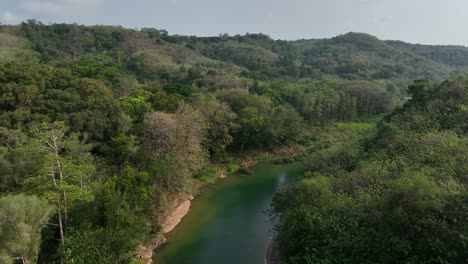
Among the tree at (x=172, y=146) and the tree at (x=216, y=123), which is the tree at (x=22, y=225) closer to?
the tree at (x=172, y=146)

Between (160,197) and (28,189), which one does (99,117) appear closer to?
(160,197)

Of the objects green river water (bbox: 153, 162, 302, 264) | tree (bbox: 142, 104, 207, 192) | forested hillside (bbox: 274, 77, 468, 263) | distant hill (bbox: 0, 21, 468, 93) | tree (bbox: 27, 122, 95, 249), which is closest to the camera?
forested hillside (bbox: 274, 77, 468, 263)

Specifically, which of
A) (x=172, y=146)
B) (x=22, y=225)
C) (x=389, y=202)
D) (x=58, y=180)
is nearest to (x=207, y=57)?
(x=172, y=146)

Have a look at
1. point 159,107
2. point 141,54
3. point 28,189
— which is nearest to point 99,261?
point 28,189

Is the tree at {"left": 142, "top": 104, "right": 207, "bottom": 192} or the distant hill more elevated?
the distant hill

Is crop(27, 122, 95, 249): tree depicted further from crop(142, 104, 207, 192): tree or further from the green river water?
crop(142, 104, 207, 192): tree

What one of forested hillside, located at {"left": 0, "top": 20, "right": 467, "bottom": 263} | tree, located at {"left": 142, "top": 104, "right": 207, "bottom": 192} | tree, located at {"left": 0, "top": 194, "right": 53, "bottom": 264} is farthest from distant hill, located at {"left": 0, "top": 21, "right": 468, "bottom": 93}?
tree, located at {"left": 0, "top": 194, "right": 53, "bottom": 264}

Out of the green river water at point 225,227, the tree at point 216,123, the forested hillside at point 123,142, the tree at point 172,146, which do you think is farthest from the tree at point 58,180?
the tree at point 216,123
